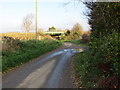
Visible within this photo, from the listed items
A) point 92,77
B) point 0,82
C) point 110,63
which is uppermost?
point 110,63

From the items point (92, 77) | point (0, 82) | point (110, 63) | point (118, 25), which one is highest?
point (118, 25)

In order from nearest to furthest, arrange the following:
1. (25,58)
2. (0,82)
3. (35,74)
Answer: (0,82) → (35,74) → (25,58)

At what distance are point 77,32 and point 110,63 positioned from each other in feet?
180

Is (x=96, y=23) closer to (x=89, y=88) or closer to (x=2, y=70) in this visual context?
(x=89, y=88)

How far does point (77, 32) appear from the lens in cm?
6212

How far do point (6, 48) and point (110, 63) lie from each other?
11.8 metres

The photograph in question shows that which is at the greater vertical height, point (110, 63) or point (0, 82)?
point (110, 63)

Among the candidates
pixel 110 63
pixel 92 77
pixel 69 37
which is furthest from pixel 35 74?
pixel 69 37

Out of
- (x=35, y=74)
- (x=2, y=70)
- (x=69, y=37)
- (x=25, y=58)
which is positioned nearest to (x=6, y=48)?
(x=25, y=58)

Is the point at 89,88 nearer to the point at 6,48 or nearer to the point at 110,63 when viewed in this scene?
the point at 110,63

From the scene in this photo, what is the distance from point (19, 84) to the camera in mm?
8961

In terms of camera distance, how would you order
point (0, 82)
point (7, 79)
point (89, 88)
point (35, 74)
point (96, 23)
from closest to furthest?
point (89, 88)
point (0, 82)
point (7, 79)
point (35, 74)
point (96, 23)

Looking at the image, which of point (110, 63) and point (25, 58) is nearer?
point (110, 63)

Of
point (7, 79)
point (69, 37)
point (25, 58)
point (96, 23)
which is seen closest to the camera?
point (7, 79)
